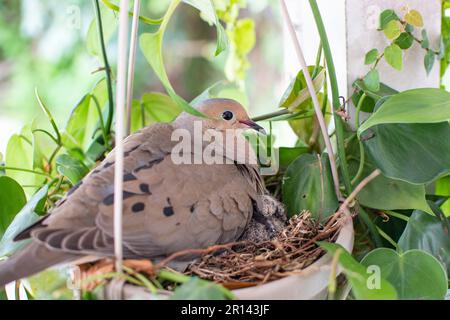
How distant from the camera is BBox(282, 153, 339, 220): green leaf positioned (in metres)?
0.92

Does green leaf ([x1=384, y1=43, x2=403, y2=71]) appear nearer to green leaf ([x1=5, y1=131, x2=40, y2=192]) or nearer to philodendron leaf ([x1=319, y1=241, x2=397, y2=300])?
philodendron leaf ([x1=319, y1=241, x2=397, y2=300])

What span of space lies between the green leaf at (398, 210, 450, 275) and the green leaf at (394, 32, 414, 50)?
10.7 inches

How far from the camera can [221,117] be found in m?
0.99

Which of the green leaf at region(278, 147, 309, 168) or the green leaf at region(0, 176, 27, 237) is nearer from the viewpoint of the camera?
the green leaf at region(0, 176, 27, 237)

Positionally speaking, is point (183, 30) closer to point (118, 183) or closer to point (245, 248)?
point (245, 248)

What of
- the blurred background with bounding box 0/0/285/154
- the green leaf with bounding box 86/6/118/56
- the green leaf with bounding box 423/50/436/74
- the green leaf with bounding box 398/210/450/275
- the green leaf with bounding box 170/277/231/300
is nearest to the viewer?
the green leaf with bounding box 170/277/231/300

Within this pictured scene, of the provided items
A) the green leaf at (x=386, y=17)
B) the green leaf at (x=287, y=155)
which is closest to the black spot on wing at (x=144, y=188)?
the green leaf at (x=287, y=155)

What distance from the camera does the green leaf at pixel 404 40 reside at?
1.00 m

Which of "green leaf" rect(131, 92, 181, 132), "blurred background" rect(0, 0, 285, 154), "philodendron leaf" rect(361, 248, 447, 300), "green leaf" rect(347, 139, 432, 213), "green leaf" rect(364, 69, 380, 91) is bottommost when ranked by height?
"philodendron leaf" rect(361, 248, 447, 300)

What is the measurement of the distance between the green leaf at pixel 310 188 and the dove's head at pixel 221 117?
84mm

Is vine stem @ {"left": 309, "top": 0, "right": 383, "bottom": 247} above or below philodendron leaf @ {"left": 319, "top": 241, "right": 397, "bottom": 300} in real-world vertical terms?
above

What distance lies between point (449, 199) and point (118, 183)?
0.63 meters

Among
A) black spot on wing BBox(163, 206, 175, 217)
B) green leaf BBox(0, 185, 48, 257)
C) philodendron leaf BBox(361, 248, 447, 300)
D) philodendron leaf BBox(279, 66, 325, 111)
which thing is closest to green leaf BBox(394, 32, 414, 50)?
philodendron leaf BBox(279, 66, 325, 111)
